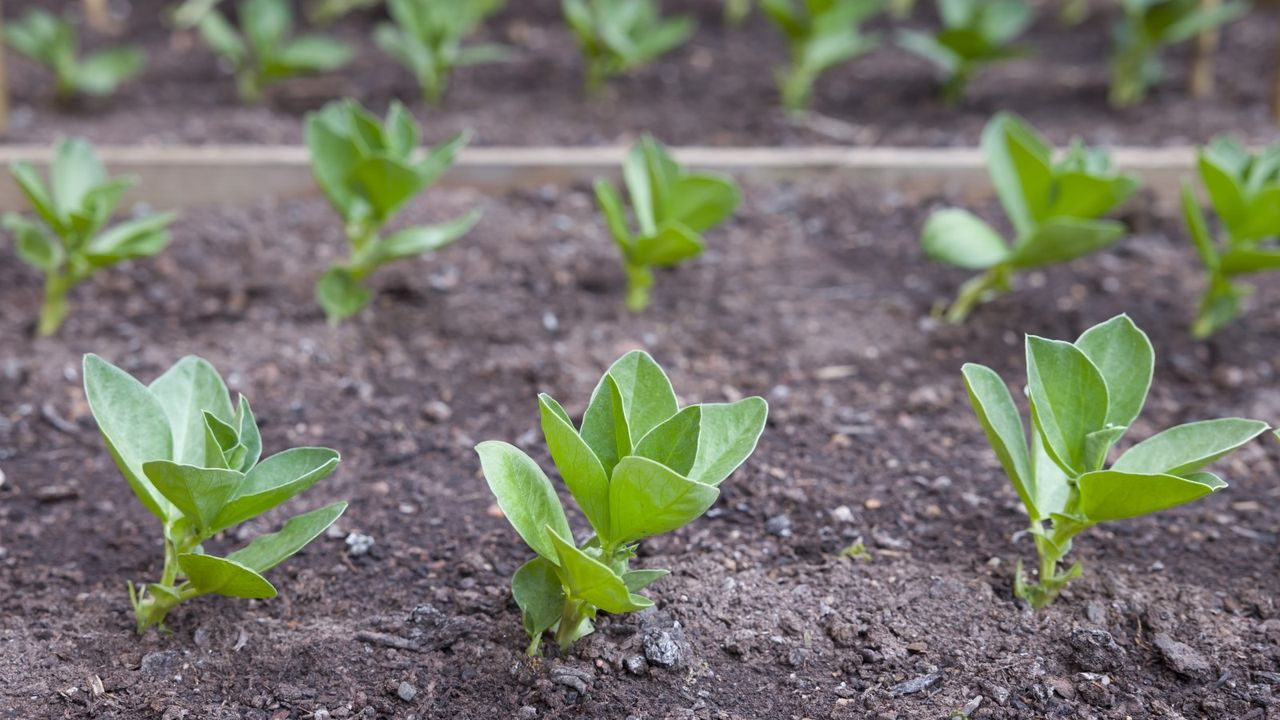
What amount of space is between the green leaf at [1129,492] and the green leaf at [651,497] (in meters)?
0.45

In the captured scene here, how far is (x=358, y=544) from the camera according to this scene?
1720 mm

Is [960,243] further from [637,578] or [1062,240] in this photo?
[637,578]

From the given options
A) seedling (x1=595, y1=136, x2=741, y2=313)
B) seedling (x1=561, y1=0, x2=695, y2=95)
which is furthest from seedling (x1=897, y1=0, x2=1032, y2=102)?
seedling (x1=595, y1=136, x2=741, y2=313)

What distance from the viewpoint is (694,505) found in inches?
50.6

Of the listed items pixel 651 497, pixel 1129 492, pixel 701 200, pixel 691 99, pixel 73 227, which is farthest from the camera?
pixel 691 99

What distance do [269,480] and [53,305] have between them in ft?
3.61

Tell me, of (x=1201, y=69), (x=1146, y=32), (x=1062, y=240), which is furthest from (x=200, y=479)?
(x=1201, y=69)

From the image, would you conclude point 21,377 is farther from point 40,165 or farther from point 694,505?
point 694,505

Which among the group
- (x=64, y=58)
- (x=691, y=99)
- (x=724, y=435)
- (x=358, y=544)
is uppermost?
(x=724, y=435)

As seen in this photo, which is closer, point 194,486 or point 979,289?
point 194,486

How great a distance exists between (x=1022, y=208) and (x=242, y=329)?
151 centimetres

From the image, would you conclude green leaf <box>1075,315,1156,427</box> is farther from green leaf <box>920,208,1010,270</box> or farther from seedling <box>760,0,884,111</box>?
seedling <box>760,0,884,111</box>

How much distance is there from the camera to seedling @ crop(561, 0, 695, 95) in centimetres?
326

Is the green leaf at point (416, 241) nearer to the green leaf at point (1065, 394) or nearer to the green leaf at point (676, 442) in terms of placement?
the green leaf at point (676, 442)
